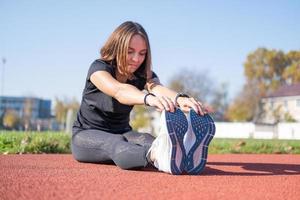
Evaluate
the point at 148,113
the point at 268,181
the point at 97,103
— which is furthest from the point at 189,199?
the point at 148,113

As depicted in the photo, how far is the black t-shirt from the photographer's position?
3.03 meters

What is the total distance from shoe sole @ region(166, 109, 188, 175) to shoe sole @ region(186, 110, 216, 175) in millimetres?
69

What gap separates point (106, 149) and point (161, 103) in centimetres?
71

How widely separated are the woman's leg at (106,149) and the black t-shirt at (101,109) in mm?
129

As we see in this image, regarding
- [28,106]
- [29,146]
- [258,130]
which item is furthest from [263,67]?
[29,146]

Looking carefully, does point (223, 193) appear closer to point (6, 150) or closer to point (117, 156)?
point (117, 156)

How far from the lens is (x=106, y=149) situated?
2881mm

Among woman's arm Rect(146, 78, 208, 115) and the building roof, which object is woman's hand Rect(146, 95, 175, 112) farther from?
the building roof

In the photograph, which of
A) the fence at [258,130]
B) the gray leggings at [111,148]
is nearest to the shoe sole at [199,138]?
the gray leggings at [111,148]

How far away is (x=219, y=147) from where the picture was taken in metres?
6.70

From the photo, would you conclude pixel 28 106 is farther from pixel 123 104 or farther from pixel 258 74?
pixel 123 104

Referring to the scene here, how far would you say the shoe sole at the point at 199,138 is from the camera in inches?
96.3

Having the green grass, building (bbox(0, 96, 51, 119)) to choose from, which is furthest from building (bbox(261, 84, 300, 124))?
the green grass

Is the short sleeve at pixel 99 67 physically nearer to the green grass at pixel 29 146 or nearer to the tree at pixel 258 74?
the green grass at pixel 29 146
